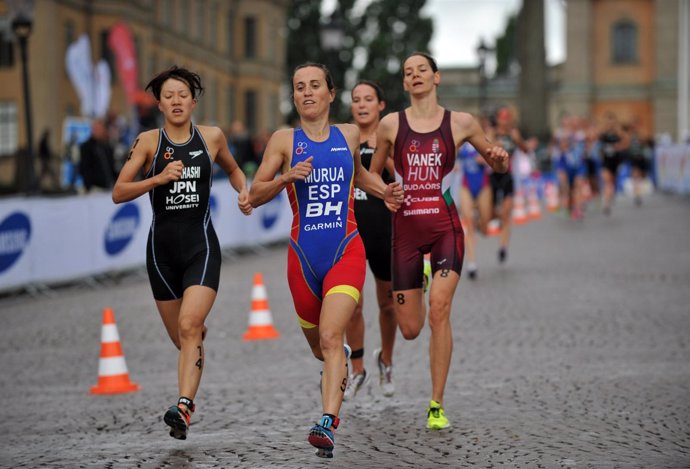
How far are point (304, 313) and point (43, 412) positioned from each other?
2.19 meters

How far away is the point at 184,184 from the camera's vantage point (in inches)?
299

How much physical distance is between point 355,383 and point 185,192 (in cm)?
200

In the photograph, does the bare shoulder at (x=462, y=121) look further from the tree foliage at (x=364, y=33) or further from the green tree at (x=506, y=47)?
the green tree at (x=506, y=47)

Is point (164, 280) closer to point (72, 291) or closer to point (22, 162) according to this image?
point (72, 291)

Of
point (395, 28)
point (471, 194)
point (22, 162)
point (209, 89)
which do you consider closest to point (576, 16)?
point (395, 28)

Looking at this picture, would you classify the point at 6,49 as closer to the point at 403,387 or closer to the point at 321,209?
the point at 403,387

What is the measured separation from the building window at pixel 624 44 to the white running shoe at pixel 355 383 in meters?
75.3

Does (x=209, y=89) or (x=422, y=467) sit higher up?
(x=209, y=89)

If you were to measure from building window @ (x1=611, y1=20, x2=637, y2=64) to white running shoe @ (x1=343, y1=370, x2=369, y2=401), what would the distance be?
75.3 metres

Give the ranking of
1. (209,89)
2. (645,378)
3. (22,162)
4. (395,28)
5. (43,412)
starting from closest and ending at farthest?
(43,412) → (645,378) → (22,162) → (209,89) → (395,28)

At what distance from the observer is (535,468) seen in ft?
21.7

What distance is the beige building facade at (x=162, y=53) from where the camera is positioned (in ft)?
150

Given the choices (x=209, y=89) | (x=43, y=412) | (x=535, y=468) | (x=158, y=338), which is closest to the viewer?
(x=535, y=468)

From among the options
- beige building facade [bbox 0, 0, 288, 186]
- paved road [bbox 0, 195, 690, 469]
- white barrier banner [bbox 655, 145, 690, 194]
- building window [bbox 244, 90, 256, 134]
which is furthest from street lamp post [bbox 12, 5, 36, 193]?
building window [bbox 244, 90, 256, 134]
